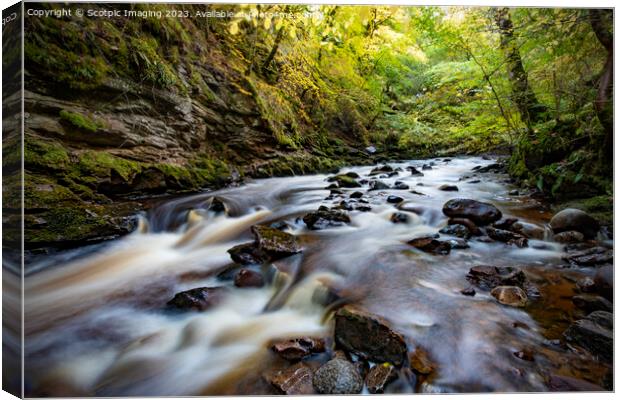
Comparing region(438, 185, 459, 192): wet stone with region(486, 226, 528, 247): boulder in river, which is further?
region(438, 185, 459, 192): wet stone

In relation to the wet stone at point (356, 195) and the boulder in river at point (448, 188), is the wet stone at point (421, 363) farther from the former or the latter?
the boulder in river at point (448, 188)

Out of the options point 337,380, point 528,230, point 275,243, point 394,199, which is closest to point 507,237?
point 528,230

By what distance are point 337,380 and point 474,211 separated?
2.36 m

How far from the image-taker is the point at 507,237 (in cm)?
301

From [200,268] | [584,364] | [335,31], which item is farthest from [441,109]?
[200,268]

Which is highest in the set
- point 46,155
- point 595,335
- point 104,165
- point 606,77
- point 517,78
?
point 517,78

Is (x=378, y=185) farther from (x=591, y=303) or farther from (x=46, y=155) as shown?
(x=46, y=155)

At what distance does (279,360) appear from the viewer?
70.5 inches

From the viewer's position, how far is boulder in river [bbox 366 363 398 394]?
1619mm

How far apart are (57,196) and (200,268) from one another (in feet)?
4.49

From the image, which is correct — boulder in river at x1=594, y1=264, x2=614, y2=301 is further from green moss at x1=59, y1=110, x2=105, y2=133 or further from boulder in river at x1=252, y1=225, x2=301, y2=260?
green moss at x1=59, y1=110, x2=105, y2=133

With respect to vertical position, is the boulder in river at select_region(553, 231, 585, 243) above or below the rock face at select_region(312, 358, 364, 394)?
above

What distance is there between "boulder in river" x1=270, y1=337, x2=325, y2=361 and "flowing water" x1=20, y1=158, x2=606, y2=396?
60mm

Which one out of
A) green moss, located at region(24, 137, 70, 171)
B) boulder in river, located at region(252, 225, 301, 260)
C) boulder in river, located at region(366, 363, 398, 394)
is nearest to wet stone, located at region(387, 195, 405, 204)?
boulder in river, located at region(252, 225, 301, 260)
